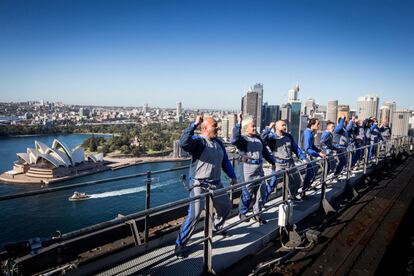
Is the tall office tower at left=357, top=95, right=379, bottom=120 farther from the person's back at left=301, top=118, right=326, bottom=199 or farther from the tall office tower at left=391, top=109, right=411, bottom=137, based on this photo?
the person's back at left=301, top=118, right=326, bottom=199

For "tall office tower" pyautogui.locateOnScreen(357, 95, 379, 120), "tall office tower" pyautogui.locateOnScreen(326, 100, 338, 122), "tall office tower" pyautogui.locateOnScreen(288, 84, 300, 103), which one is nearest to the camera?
"tall office tower" pyautogui.locateOnScreen(326, 100, 338, 122)

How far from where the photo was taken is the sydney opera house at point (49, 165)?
33.9 m

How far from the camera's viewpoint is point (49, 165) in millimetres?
36531

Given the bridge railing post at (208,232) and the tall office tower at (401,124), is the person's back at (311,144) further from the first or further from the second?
the tall office tower at (401,124)

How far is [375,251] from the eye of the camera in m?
2.17

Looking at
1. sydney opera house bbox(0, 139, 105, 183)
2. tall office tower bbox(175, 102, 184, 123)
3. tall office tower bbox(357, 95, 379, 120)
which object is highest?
tall office tower bbox(357, 95, 379, 120)

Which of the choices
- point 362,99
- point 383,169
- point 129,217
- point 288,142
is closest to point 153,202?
point 383,169

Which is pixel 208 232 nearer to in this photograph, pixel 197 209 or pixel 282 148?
pixel 197 209

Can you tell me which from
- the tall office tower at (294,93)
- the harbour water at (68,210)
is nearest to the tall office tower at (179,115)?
the tall office tower at (294,93)

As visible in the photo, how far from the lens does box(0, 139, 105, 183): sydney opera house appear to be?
33.9 metres

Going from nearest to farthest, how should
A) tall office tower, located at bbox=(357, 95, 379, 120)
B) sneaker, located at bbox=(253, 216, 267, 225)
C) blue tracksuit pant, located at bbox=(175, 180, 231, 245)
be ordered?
blue tracksuit pant, located at bbox=(175, 180, 231, 245)
sneaker, located at bbox=(253, 216, 267, 225)
tall office tower, located at bbox=(357, 95, 379, 120)

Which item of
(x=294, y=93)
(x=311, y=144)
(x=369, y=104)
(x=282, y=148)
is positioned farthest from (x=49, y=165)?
(x=294, y=93)

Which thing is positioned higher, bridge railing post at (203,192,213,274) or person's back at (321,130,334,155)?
person's back at (321,130,334,155)

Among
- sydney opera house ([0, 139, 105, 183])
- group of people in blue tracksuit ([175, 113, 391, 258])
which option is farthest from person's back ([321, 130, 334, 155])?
sydney opera house ([0, 139, 105, 183])
